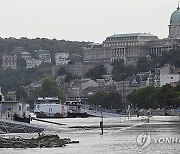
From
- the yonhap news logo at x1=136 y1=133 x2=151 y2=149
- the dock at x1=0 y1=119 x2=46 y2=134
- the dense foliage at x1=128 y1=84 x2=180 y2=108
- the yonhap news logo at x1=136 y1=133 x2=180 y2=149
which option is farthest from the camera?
the dense foliage at x1=128 y1=84 x2=180 y2=108

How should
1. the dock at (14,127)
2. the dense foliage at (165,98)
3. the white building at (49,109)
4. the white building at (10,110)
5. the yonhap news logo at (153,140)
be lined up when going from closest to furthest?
the yonhap news logo at (153,140)
the dock at (14,127)
the white building at (10,110)
the white building at (49,109)
the dense foliage at (165,98)

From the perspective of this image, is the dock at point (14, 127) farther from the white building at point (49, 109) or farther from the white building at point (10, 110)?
the white building at point (49, 109)

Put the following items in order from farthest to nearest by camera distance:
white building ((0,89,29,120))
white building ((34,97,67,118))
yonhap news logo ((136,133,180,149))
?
white building ((34,97,67,118)), white building ((0,89,29,120)), yonhap news logo ((136,133,180,149))

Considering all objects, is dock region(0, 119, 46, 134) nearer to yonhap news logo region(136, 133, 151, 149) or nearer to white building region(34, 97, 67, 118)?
yonhap news logo region(136, 133, 151, 149)

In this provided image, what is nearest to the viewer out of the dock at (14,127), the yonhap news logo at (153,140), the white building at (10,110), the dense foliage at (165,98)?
the yonhap news logo at (153,140)

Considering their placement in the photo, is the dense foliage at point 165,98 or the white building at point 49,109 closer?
the white building at point 49,109

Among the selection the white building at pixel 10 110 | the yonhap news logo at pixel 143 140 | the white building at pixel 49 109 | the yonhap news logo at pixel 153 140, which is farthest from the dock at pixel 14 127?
the white building at pixel 49 109

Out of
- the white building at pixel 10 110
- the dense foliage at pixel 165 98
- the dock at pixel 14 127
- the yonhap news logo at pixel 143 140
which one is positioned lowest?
the yonhap news logo at pixel 143 140

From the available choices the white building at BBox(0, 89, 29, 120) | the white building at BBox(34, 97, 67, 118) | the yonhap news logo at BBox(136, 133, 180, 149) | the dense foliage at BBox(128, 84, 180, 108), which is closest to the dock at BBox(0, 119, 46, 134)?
the white building at BBox(0, 89, 29, 120)

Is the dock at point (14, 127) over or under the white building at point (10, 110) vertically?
under

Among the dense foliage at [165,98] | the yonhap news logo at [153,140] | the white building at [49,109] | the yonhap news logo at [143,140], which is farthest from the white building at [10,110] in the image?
the dense foliage at [165,98]

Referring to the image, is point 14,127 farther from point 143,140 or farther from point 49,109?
point 49,109

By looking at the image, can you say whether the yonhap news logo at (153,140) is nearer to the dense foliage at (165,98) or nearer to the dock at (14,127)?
the dock at (14,127)

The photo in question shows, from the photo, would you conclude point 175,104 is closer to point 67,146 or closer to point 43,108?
point 43,108
